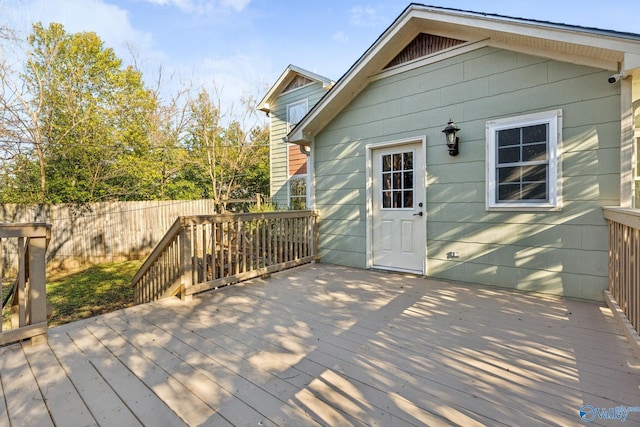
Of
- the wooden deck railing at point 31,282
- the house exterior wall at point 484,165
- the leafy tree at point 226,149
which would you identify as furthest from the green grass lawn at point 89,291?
the leafy tree at point 226,149

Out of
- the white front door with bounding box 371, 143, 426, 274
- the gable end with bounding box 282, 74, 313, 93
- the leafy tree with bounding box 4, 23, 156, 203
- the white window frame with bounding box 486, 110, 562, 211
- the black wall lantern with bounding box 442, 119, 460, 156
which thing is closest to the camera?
the white window frame with bounding box 486, 110, 562, 211

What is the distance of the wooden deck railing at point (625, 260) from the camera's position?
2.14 m

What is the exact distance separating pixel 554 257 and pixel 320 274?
2.91 m

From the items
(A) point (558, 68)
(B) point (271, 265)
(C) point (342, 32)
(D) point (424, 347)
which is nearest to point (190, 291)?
(B) point (271, 265)

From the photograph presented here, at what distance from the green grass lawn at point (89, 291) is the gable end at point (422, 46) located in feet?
20.0

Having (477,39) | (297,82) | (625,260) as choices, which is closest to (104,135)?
(297,82)

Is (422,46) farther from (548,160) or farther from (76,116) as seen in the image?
(76,116)

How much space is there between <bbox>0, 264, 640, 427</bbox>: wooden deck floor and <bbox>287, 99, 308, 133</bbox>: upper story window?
7.63 m

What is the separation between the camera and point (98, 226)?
8484mm

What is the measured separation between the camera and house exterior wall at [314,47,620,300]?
3215 millimetres

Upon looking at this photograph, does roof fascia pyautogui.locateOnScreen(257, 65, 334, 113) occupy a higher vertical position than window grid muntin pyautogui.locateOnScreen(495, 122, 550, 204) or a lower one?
higher

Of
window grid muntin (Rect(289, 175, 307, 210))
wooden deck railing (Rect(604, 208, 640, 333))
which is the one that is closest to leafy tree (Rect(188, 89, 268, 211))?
window grid muntin (Rect(289, 175, 307, 210))

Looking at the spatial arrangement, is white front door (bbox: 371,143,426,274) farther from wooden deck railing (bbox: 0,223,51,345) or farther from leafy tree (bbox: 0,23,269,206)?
leafy tree (bbox: 0,23,269,206)

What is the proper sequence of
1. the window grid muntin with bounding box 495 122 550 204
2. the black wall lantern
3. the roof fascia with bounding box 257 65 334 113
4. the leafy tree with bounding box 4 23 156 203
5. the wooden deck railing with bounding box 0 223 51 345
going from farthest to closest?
the roof fascia with bounding box 257 65 334 113
the leafy tree with bounding box 4 23 156 203
the black wall lantern
the window grid muntin with bounding box 495 122 550 204
the wooden deck railing with bounding box 0 223 51 345
